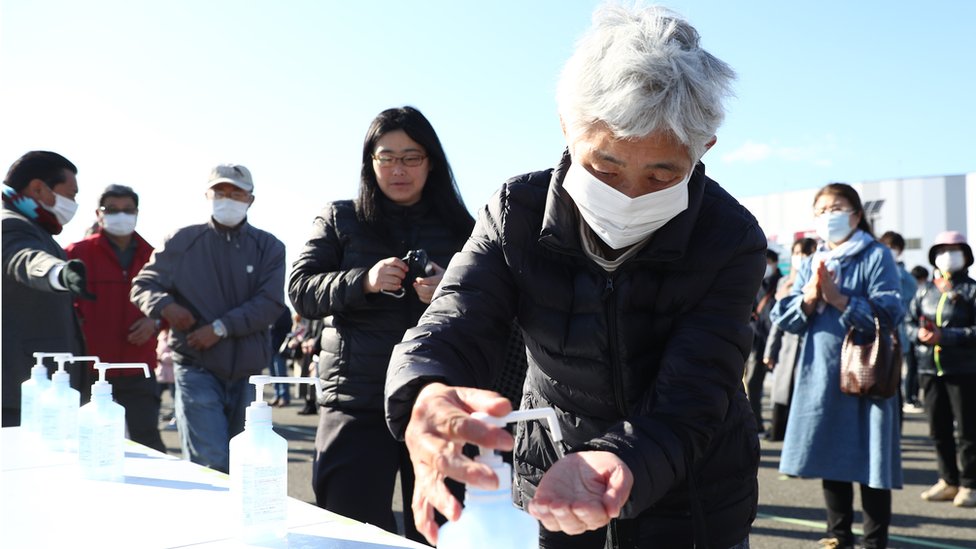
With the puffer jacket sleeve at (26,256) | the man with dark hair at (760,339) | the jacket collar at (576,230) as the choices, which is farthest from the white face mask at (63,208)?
the man with dark hair at (760,339)

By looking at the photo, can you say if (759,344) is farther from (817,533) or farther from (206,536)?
(206,536)

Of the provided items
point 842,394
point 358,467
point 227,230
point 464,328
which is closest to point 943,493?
point 842,394

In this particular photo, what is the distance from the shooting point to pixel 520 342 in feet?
9.56

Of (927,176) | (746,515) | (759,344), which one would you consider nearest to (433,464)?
(746,515)

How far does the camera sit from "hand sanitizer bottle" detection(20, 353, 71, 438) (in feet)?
9.09

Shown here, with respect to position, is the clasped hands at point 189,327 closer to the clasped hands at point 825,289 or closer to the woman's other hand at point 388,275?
the woman's other hand at point 388,275

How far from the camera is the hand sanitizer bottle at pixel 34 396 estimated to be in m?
2.77

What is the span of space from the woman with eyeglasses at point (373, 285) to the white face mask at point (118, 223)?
111 inches

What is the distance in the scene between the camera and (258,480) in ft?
5.47

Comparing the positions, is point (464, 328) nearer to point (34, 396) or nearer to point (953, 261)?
point (34, 396)

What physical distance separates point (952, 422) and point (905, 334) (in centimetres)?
239

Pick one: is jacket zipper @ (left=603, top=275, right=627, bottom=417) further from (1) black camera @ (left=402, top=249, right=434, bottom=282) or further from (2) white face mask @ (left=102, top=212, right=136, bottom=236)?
(2) white face mask @ (left=102, top=212, right=136, bottom=236)

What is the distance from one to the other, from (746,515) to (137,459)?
6.04 feet

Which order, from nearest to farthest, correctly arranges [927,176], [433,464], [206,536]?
[433,464], [206,536], [927,176]
